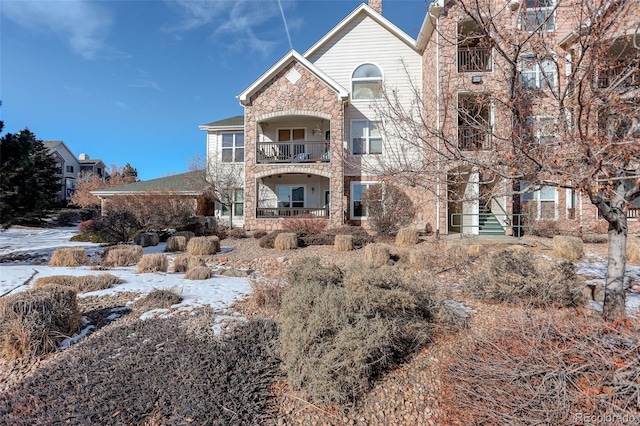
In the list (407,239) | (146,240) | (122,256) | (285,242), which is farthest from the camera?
(146,240)

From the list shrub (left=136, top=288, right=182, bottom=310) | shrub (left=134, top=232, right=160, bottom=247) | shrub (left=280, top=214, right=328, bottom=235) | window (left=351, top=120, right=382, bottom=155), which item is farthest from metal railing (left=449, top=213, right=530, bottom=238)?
shrub (left=134, top=232, right=160, bottom=247)

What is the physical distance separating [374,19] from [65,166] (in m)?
48.7

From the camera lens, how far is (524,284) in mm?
4734

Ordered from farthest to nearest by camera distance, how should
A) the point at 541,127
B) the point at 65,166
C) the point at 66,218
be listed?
the point at 65,166 → the point at 66,218 → the point at 541,127

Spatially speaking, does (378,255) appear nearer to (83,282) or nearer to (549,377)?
(549,377)

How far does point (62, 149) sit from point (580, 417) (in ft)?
188

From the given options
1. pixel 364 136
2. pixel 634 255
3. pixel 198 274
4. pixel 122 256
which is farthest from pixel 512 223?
pixel 122 256

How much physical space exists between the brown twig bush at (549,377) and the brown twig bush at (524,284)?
192 cm

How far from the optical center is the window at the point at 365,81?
52.9 feet

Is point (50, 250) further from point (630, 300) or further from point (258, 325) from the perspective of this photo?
point (630, 300)

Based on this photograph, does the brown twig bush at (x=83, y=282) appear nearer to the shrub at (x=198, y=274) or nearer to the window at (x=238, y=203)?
the shrub at (x=198, y=274)

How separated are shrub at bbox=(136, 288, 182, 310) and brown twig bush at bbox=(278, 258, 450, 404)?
250 cm

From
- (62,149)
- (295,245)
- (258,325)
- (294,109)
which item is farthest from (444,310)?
(62,149)

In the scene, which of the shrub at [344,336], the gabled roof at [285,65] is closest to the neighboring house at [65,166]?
the gabled roof at [285,65]
